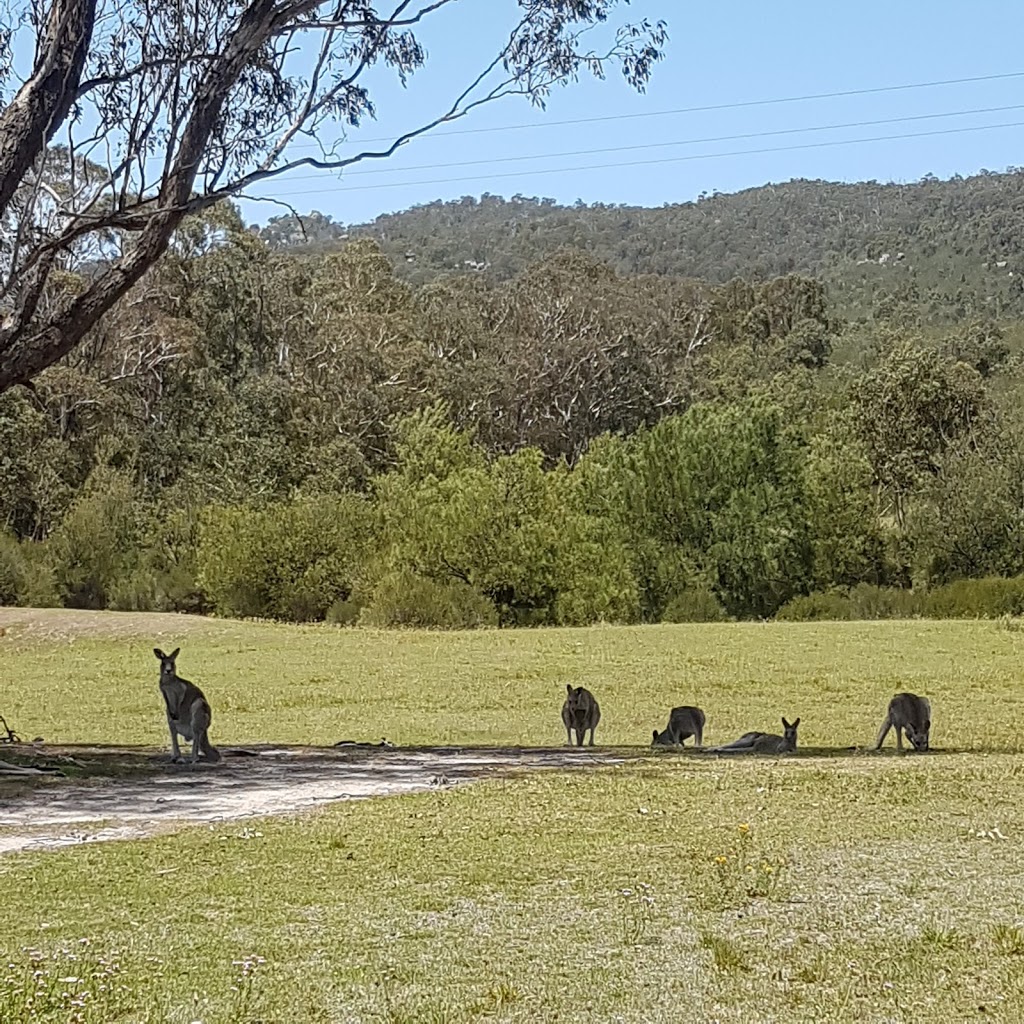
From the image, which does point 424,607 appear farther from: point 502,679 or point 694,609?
point 502,679

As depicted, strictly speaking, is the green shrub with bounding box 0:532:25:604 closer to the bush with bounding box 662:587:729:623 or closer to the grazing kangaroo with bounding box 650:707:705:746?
the bush with bounding box 662:587:729:623

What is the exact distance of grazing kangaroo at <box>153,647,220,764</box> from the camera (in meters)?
13.1

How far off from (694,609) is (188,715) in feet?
98.1

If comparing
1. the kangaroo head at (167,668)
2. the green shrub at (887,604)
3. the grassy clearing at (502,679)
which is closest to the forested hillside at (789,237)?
the green shrub at (887,604)

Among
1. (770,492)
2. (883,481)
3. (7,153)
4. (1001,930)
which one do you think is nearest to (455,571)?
(770,492)

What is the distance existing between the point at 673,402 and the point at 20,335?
4940cm

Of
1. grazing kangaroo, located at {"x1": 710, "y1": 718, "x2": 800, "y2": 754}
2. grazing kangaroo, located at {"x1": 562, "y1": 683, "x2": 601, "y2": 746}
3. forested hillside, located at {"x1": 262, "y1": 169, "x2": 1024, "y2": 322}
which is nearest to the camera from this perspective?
grazing kangaroo, located at {"x1": 710, "y1": 718, "x2": 800, "y2": 754}

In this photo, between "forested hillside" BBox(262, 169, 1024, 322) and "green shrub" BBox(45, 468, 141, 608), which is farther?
Answer: "forested hillside" BBox(262, 169, 1024, 322)

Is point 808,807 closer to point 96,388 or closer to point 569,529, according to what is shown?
point 569,529

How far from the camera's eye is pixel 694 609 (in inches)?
1655

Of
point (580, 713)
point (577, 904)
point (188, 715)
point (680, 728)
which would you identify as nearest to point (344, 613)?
point (580, 713)

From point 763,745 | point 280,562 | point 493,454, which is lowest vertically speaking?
point 763,745

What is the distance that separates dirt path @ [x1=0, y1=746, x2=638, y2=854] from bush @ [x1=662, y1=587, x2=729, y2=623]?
26.8 meters

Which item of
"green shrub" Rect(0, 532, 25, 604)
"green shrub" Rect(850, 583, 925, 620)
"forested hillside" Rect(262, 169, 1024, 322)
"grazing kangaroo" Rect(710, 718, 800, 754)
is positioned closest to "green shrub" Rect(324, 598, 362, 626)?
"green shrub" Rect(0, 532, 25, 604)
